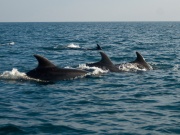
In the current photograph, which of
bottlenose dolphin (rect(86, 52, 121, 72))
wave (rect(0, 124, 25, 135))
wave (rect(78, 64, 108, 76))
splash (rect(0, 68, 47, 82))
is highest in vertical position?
bottlenose dolphin (rect(86, 52, 121, 72))

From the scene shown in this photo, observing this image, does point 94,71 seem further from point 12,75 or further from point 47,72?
point 12,75

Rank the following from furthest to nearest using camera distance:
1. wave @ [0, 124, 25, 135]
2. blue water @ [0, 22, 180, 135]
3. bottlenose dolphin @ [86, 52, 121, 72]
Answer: bottlenose dolphin @ [86, 52, 121, 72] < blue water @ [0, 22, 180, 135] < wave @ [0, 124, 25, 135]

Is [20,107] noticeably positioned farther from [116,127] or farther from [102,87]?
[102,87]

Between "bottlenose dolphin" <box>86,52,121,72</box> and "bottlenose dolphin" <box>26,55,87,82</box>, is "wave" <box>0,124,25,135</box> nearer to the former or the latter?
"bottlenose dolphin" <box>26,55,87,82</box>

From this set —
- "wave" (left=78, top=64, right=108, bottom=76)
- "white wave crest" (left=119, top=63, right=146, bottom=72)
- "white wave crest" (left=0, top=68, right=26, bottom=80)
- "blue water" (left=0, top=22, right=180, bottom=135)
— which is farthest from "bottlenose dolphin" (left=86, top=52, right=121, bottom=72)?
"white wave crest" (left=0, top=68, right=26, bottom=80)

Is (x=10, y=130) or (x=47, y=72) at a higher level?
(x=47, y=72)

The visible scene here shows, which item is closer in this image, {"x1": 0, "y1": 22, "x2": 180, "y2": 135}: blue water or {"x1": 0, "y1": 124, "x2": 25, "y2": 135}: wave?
{"x1": 0, "y1": 124, "x2": 25, "y2": 135}: wave

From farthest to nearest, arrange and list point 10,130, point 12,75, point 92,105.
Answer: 1. point 12,75
2. point 92,105
3. point 10,130

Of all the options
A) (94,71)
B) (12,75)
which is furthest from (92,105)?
(94,71)

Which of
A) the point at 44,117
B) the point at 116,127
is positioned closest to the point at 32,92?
the point at 44,117

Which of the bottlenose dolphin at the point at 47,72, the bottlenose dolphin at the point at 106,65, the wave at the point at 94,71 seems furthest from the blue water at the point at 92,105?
the bottlenose dolphin at the point at 106,65

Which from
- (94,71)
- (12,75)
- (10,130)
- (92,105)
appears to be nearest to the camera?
(10,130)

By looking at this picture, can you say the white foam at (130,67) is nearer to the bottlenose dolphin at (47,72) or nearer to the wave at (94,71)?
the wave at (94,71)

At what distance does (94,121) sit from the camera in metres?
12.4
